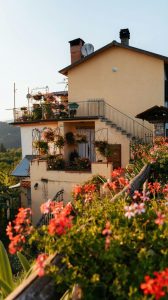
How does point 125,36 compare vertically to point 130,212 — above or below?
above

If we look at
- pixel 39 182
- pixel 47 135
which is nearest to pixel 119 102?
pixel 47 135

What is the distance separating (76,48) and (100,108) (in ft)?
18.5

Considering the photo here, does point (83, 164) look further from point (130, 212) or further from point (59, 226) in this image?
point (59, 226)

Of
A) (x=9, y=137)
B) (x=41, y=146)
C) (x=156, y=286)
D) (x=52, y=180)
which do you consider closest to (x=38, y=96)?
(x=41, y=146)

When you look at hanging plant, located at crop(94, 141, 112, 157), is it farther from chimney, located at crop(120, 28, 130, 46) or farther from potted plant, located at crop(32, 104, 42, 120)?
chimney, located at crop(120, 28, 130, 46)

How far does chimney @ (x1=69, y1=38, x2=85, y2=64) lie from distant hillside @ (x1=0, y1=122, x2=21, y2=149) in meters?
86.5

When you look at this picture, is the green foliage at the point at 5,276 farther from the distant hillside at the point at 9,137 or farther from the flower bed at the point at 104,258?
the distant hillside at the point at 9,137

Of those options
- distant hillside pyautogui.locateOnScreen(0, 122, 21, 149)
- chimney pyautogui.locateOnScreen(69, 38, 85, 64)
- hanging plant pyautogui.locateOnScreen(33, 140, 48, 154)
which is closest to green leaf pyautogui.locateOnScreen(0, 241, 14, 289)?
hanging plant pyautogui.locateOnScreen(33, 140, 48, 154)

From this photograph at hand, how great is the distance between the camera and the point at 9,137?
114 m

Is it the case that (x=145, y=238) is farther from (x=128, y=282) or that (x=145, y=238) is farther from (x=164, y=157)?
(x=164, y=157)

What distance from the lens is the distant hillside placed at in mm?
107537

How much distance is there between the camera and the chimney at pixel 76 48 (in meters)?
21.9

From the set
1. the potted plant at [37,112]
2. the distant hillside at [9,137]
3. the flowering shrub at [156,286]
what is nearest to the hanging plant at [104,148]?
the potted plant at [37,112]

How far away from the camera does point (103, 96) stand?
19719 millimetres
